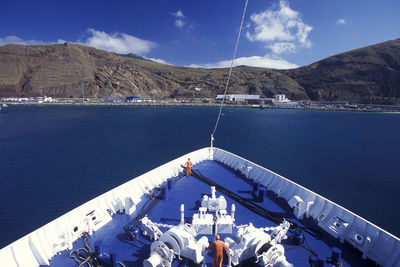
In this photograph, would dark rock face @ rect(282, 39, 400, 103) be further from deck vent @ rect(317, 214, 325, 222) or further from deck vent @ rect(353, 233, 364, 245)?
deck vent @ rect(353, 233, 364, 245)

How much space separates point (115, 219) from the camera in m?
8.19

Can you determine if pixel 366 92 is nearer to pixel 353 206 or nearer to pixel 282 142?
pixel 282 142

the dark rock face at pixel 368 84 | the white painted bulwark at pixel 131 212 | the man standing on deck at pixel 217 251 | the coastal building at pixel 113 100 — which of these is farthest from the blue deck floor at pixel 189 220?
the dark rock face at pixel 368 84

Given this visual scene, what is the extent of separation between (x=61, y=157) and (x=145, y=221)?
111 feet

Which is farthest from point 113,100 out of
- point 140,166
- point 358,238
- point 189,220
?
point 358,238

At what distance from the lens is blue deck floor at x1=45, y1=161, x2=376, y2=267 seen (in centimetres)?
626

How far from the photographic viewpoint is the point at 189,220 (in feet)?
27.0

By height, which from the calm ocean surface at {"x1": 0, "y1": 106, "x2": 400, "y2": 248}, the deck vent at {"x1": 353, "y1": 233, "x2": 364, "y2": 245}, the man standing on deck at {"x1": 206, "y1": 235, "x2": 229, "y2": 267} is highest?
the man standing on deck at {"x1": 206, "y1": 235, "x2": 229, "y2": 267}

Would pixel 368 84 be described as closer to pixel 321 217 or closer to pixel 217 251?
pixel 321 217

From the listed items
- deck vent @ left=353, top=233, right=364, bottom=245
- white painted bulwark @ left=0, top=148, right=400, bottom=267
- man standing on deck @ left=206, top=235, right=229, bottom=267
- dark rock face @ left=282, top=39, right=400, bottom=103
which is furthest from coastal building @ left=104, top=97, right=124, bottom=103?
dark rock face @ left=282, top=39, right=400, bottom=103

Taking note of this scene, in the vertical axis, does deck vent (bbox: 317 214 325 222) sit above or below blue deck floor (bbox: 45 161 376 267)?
above

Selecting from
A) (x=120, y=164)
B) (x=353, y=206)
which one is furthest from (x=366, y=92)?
(x=120, y=164)

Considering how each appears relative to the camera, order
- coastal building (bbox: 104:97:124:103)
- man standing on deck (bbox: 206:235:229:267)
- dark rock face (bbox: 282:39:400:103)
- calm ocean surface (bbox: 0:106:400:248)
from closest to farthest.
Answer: man standing on deck (bbox: 206:235:229:267) → calm ocean surface (bbox: 0:106:400:248) → coastal building (bbox: 104:97:124:103) → dark rock face (bbox: 282:39:400:103)

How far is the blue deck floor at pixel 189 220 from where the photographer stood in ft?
20.5
